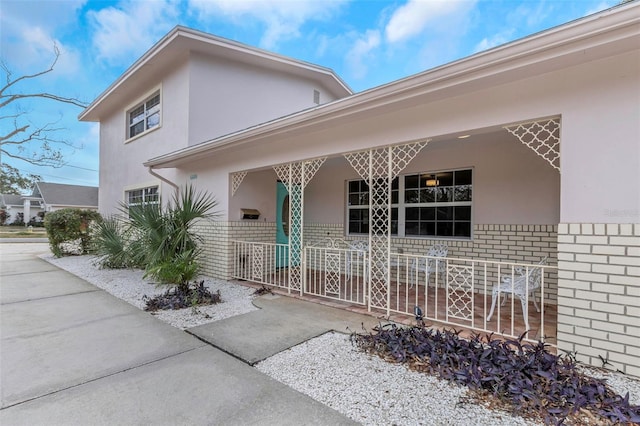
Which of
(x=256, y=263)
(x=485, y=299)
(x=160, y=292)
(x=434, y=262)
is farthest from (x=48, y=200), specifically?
(x=485, y=299)

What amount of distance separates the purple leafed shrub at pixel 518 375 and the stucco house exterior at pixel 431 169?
72 centimetres

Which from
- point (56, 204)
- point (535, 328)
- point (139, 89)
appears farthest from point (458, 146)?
point (56, 204)

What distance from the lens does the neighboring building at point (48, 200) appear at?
3684 cm

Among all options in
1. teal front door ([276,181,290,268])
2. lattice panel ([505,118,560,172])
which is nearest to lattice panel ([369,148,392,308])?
lattice panel ([505,118,560,172])

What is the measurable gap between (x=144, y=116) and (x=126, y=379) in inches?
421

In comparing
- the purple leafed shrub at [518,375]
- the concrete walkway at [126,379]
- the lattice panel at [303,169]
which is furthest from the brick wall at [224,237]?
the purple leafed shrub at [518,375]

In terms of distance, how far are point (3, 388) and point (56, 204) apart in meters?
44.3

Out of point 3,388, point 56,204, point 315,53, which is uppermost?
point 315,53

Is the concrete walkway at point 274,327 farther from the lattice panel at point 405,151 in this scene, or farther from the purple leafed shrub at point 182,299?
the lattice panel at point 405,151

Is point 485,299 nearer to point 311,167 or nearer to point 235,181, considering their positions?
point 311,167

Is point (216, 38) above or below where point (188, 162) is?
above

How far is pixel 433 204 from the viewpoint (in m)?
7.04

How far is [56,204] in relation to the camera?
36.6m

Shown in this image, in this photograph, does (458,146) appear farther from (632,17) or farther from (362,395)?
(362,395)
